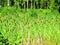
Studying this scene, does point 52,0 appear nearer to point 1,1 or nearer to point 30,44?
point 1,1

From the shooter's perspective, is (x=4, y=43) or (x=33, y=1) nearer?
(x=4, y=43)

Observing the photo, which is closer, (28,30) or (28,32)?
(28,32)

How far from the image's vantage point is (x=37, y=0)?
204ft

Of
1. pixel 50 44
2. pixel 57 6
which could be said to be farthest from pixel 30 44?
pixel 57 6

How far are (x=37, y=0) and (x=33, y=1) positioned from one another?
2.52 meters

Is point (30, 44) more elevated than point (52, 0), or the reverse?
point (30, 44)

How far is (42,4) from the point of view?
2461 inches

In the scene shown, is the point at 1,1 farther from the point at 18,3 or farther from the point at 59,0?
the point at 59,0

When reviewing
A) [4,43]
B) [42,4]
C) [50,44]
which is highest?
[4,43]

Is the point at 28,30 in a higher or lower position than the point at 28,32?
lower

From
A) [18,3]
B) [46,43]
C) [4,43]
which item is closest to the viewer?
[4,43]

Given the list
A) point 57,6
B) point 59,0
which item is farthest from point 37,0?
point 57,6

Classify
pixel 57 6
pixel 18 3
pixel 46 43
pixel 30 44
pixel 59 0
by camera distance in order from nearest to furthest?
pixel 30 44
pixel 46 43
pixel 57 6
pixel 59 0
pixel 18 3

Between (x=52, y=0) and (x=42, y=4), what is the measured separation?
8.43 m
